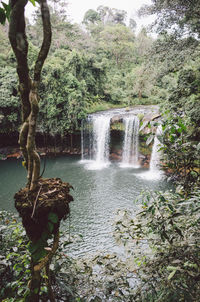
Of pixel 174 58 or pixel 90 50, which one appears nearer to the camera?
pixel 174 58

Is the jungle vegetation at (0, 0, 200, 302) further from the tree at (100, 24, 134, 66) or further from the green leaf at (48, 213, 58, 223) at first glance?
the tree at (100, 24, 134, 66)

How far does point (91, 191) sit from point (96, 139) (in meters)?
5.67

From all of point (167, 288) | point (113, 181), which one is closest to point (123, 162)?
point (113, 181)

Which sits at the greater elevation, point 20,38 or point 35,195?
point 20,38

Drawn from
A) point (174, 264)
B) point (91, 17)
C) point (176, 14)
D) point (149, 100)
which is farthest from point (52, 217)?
point (91, 17)

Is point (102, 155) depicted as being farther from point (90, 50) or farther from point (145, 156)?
point (90, 50)

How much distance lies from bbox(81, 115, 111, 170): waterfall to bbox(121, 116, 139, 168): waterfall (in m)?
1.17

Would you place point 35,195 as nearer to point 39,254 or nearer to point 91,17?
point 39,254

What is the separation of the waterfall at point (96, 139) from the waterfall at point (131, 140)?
1.17m

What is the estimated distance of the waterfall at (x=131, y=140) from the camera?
42.5 ft

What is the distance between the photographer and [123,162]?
13.1 m

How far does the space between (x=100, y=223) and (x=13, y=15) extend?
21.2ft

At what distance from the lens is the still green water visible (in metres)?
5.97

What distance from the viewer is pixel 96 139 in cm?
1405
